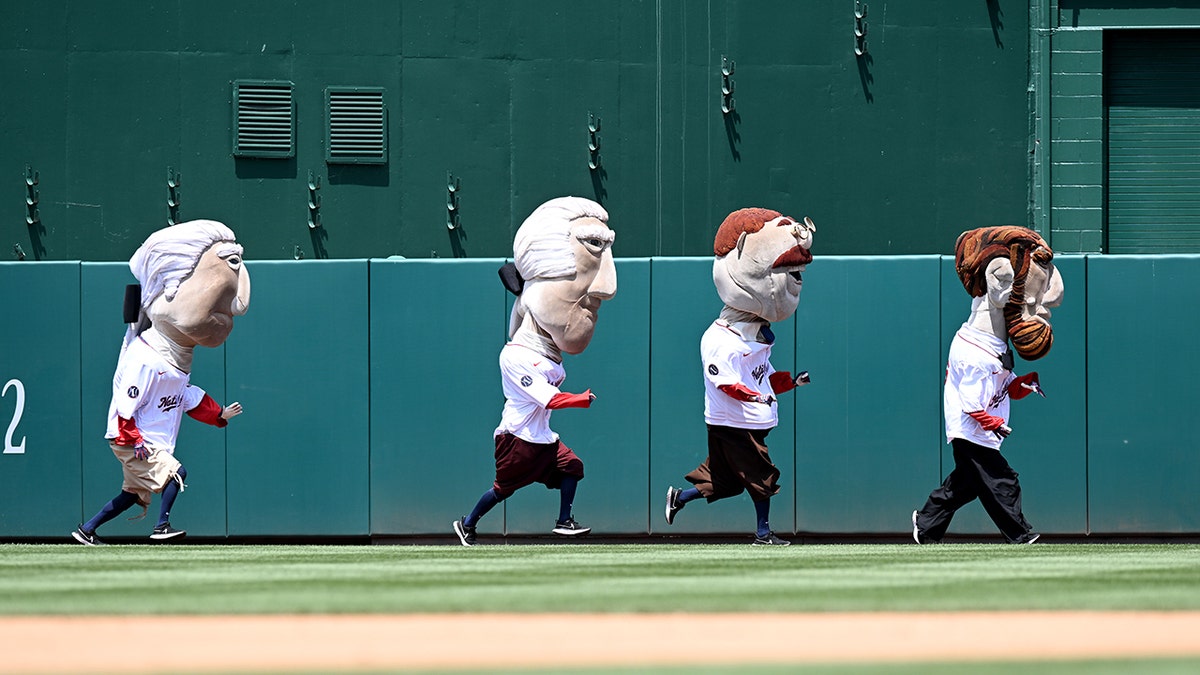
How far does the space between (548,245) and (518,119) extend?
4479 mm

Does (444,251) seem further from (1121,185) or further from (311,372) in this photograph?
(1121,185)

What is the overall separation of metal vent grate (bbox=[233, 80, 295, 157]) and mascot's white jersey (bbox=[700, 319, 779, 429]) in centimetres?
573

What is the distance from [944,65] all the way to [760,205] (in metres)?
2.24

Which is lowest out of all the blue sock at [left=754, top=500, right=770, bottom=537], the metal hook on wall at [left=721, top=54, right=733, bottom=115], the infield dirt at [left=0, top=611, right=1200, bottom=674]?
the blue sock at [left=754, top=500, right=770, bottom=537]

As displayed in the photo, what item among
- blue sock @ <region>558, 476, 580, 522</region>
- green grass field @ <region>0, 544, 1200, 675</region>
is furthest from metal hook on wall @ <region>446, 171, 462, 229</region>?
green grass field @ <region>0, 544, 1200, 675</region>

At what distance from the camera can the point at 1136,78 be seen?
15844mm

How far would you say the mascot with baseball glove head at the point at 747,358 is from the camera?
1085cm

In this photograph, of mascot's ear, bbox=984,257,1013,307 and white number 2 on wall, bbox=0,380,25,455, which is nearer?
mascot's ear, bbox=984,257,1013,307

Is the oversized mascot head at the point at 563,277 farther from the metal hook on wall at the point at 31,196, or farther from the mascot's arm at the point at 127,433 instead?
the metal hook on wall at the point at 31,196

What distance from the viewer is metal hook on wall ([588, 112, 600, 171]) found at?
49.9ft

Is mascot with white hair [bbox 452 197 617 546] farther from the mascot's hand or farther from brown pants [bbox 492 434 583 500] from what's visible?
the mascot's hand

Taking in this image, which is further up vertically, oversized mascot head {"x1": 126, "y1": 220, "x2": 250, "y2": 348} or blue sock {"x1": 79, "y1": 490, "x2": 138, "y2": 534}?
oversized mascot head {"x1": 126, "y1": 220, "x2": 250, "y2": 348}

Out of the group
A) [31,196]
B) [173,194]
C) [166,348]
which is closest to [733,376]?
[166,348]

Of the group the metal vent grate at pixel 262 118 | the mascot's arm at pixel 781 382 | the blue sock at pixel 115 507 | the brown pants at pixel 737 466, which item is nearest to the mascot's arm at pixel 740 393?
the brown pants at pixel 737 466
